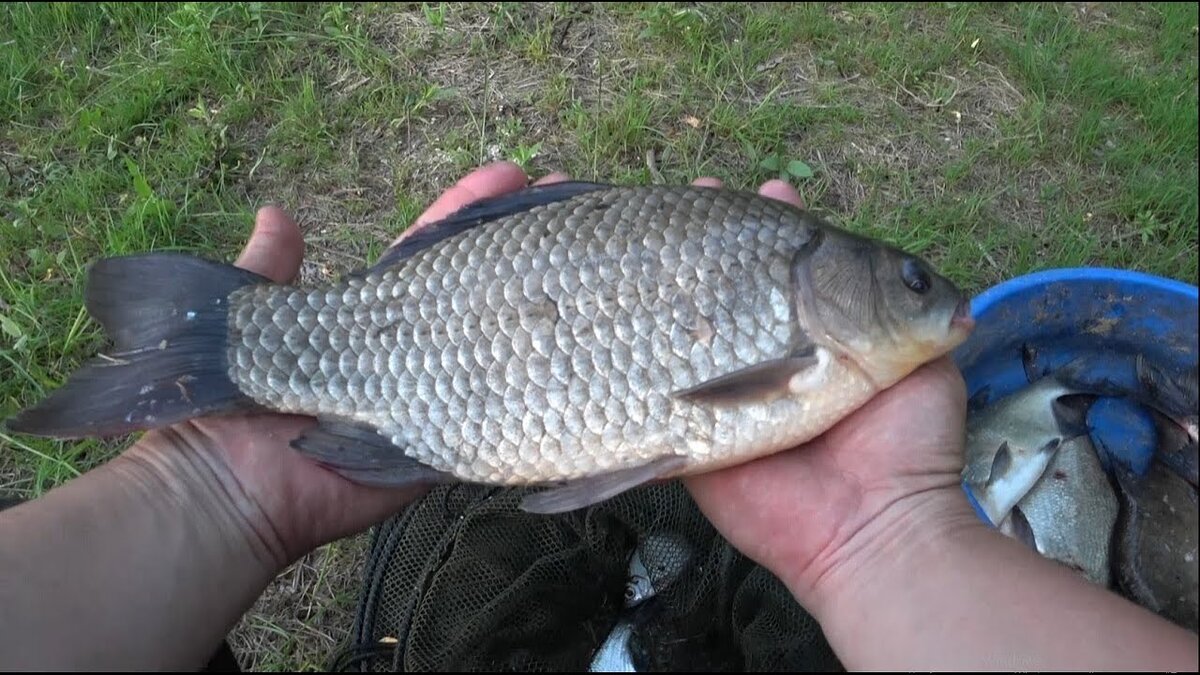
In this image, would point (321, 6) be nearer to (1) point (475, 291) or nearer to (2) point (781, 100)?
(2) point (781, 100)

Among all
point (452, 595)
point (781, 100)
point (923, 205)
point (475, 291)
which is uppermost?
point (475, 291)

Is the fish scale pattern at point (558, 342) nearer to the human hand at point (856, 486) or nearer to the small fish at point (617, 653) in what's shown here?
the human hand at point (856, 486)

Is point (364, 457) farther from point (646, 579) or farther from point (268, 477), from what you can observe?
point (646, 579)

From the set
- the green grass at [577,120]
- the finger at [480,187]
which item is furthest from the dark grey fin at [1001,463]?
the finger at [480,187]

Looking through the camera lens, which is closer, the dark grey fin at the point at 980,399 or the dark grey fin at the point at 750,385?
the dark grey fin at the point at 750,385

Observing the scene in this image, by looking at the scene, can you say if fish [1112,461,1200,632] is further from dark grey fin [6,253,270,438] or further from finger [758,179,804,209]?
dark grey fin [6,253,270,438]

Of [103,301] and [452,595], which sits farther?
[452,595]

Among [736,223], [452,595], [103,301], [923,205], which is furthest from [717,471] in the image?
[923,205]

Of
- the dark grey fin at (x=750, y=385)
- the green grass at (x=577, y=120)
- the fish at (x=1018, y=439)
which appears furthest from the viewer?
the green grass at (x=577, y=120)
